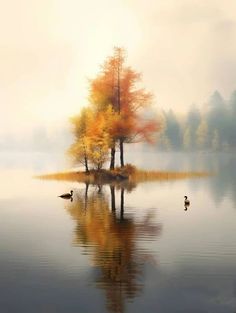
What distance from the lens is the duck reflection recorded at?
13648 mm

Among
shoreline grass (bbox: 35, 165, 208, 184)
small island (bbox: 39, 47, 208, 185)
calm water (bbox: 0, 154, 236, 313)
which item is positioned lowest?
calm water (bbox: 0, 154, 236, 313)

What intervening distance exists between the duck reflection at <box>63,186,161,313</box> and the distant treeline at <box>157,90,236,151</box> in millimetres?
66397

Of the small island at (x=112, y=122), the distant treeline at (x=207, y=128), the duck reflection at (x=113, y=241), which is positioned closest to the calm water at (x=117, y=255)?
the duck reflection at (x=113, y=241)

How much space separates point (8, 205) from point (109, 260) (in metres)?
13.6

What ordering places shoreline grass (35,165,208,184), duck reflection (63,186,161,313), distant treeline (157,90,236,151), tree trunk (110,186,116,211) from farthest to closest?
distant treeline (157,90,236,151) < shoreline grass (35,165,208,184) < tree trunk (110,186,116,211) < duck reflection (63,186,161,313)

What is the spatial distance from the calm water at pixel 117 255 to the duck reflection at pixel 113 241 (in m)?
0.03

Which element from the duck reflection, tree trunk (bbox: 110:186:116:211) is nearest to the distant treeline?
tree trunk (bbox: 110:186:116:211)

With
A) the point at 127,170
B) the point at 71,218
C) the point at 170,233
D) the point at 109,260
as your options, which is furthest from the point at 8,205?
the point at 127,170

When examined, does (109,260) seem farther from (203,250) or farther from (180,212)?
(180,212)

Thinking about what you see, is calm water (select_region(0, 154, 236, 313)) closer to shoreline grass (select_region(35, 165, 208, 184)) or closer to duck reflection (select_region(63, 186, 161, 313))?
duck reflection (select_region(63, 186, 161, 313))

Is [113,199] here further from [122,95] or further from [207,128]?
[207,128]

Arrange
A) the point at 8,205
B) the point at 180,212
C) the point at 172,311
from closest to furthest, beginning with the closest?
1. the point at 172,311
2. the point at 180,212
3. the point at 8,205

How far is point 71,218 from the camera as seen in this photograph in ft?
79.0

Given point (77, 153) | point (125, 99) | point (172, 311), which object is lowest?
point (172, 311)
